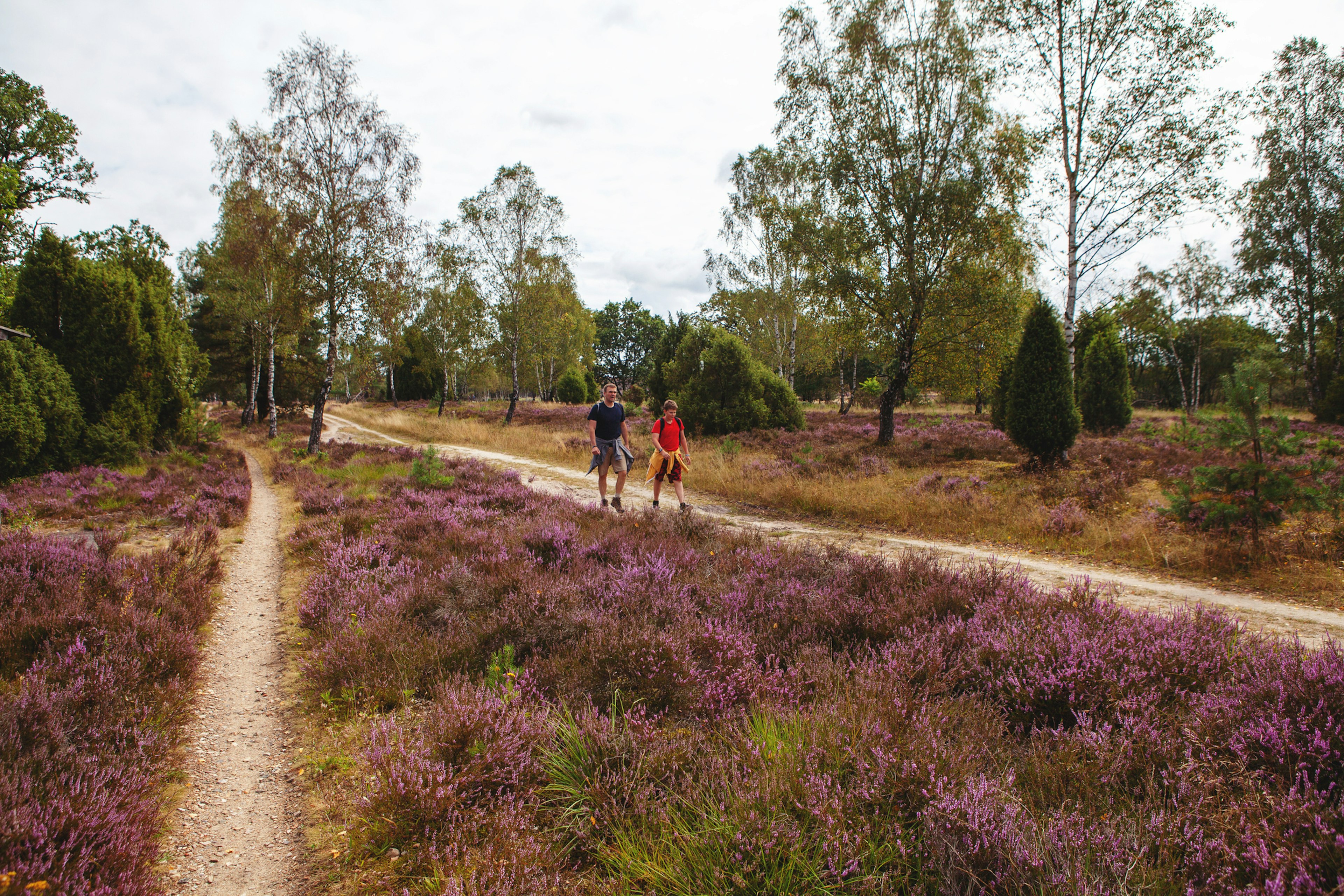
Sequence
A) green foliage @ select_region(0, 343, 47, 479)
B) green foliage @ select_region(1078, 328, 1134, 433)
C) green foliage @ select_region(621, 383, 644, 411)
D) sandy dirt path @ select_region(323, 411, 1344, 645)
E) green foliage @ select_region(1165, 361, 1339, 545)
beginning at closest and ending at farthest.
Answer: sandy dirt path @ select_region(323, 411, 1344, 645) → green foliage @ select_region(1165, 361, 1339, 545) → green foliage @ select_region(0, 343, 47, 479) → green foliage @ select_region(1078, 328, 1134, 433) → green foliage @ select_region(621, 383, 644, 411)

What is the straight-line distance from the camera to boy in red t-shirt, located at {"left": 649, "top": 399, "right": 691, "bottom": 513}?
973cm

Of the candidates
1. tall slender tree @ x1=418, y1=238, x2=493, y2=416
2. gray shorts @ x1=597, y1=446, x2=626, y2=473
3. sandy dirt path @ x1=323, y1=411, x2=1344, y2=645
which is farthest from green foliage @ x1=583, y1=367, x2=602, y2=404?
gray shorts @ x1=597, y1=446, x2=626, y2=473

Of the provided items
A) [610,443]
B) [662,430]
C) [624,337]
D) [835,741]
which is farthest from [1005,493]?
[624,337]

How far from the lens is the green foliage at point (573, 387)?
5575 centimetres

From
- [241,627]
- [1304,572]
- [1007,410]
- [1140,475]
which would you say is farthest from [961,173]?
[241,627]

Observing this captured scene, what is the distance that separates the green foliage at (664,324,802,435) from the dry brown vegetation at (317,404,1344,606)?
1.02 metres

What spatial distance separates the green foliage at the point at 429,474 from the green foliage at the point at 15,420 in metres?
7.67

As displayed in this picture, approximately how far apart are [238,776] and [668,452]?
24.2 ft

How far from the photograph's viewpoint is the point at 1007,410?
1377 cm

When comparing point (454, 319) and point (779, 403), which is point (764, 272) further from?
point (454, 319)

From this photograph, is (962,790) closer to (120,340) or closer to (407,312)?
(120,340)

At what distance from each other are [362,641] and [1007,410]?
14.7 meters

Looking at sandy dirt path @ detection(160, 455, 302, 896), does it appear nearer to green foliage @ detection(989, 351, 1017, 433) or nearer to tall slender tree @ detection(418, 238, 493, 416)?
green foliage @ detection(989, 351, 1017, 433)

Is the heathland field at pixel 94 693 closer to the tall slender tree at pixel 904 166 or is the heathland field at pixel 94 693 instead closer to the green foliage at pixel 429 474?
the green foliage at pixel 429 474
